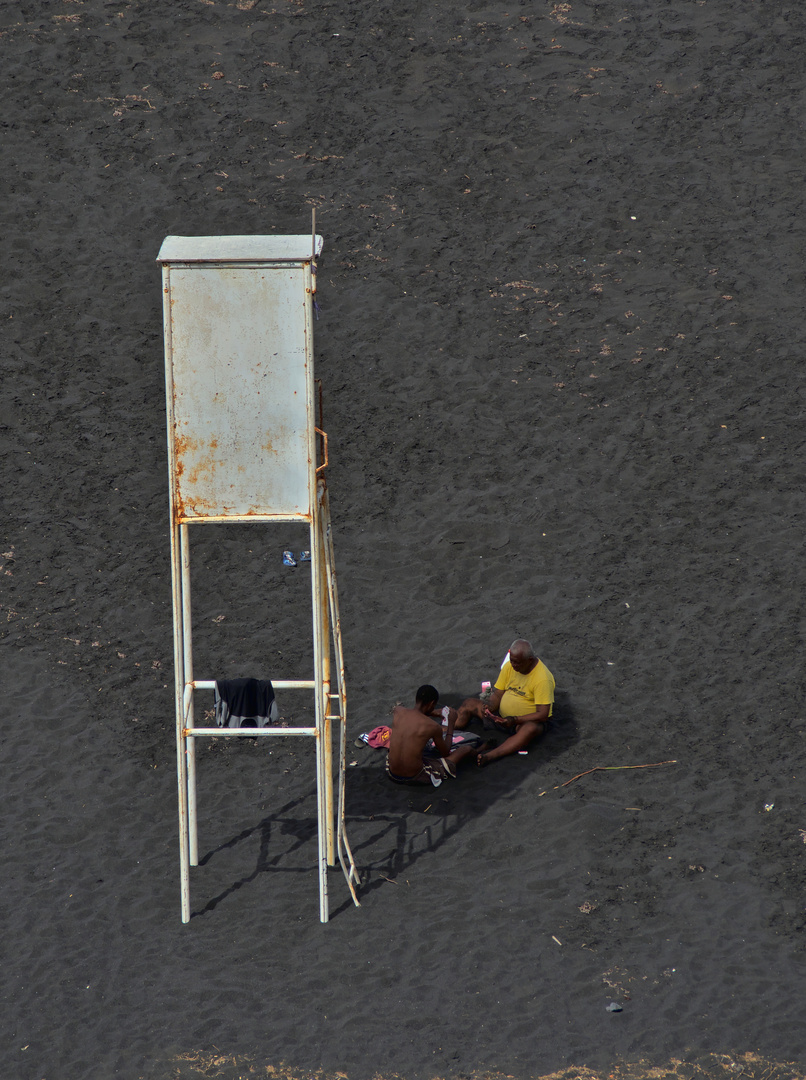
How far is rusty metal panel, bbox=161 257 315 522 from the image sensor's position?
724 centimetres

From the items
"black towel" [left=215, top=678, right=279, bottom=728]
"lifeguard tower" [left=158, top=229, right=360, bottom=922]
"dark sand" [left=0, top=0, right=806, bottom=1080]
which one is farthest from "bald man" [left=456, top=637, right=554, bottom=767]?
"lifeguard tower" [left=158, top=229, right=360, bottom=922]

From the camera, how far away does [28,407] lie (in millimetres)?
12977

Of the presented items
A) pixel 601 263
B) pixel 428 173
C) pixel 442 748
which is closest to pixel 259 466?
pixel 442 748

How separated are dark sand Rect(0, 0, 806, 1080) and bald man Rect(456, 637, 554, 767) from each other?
17 centimetres

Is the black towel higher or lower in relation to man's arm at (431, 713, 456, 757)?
higher

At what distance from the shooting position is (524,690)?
31.0ft

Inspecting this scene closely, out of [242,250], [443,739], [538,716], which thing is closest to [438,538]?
[538,716]

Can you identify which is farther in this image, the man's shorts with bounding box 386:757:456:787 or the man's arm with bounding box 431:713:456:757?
the man's shorts with bounding box 386:757:456:787

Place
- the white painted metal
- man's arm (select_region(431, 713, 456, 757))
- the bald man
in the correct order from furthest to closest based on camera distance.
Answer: the bald man, man's arm (select_region(431, 713, 456, 757)), the white painted metal

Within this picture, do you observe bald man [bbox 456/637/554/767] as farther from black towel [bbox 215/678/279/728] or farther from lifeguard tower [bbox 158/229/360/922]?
lifeguard tower [bbox 158/229/360/922]

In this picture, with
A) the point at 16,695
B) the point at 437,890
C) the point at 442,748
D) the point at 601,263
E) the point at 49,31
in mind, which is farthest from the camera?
the point at 49,31

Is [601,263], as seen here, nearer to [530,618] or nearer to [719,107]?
[719,107]

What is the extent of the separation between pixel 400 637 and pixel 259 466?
3633 mm

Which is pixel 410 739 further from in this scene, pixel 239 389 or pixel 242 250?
pixel 242 250
